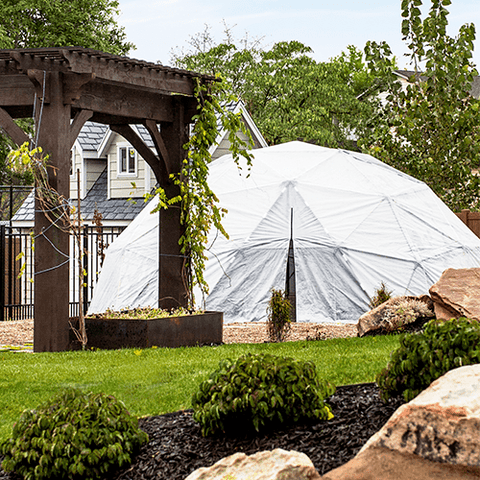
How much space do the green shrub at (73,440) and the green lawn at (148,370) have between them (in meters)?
0.93

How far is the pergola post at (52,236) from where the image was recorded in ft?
28.3

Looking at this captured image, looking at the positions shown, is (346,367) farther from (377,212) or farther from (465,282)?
(377,212)

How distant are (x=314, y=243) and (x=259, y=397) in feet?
30.3

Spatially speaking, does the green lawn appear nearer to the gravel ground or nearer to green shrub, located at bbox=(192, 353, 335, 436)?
green shrub, located at bbox=(192, 353, 335, 436)

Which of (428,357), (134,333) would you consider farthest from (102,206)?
(428,357)

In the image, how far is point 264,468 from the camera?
344 centimetres

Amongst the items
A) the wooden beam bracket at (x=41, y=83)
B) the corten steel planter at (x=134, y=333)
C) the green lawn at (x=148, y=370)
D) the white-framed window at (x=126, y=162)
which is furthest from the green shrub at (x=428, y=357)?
the white-framed window at (x=126, y=162)

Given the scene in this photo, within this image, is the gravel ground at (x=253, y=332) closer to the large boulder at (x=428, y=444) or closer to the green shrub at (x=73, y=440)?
the green shrub at (x=73, y=440)

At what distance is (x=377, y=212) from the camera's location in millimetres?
13914

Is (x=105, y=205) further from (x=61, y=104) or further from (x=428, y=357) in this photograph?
(x=428, y=357)

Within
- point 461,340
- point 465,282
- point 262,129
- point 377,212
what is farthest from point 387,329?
point 262,129

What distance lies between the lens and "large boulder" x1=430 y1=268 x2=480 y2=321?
8945 mm

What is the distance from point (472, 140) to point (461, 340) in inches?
440

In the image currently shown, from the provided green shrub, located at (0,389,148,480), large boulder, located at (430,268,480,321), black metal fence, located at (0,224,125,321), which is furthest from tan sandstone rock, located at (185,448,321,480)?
black metal fence, located at (0,224,125,321)
